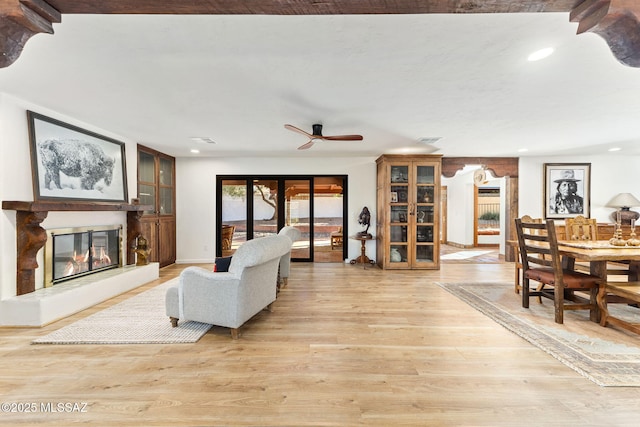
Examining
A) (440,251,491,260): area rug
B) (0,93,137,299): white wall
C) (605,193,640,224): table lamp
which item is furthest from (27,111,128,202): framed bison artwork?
(605,193,640,224): table lamp

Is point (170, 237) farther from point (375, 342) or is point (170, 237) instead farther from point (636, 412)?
point (636, 412)

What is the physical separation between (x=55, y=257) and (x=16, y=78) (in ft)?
6.66

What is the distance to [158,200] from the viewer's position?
5672 millimetres

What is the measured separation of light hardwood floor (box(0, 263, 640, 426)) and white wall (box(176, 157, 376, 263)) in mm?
3235

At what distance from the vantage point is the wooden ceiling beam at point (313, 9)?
112 centimetres

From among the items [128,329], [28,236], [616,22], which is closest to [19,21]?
[616,22]

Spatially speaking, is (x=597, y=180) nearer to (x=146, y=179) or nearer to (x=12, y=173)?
(x=146, y=179)

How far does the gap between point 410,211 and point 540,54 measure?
3.72 meters

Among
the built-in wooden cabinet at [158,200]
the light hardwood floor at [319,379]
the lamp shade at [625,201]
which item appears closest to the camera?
the light hardwood floor at [319,379]

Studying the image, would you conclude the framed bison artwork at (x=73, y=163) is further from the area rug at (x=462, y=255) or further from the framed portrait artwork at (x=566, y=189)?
the framed portrait artwork at (x=566, y=189)

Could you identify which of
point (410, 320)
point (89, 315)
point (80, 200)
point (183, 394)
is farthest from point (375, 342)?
point (80, 200)

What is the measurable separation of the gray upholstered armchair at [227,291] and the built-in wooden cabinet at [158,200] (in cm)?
306

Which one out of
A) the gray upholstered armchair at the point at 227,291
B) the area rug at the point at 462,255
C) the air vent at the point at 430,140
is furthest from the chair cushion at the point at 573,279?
the area rug at the point at 462,255

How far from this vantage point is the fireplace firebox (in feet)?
11.1
